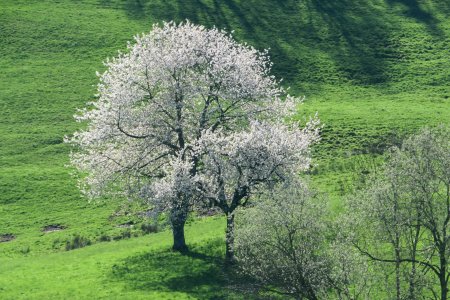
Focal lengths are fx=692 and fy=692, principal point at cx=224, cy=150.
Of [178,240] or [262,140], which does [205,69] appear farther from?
[178,240]

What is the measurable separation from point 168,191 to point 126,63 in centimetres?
1223

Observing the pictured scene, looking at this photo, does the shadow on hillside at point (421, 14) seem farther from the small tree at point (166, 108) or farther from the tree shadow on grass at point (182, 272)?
the tree shadow on grass at point (182, 272)

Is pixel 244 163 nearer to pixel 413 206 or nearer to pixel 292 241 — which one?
pixel 292 241

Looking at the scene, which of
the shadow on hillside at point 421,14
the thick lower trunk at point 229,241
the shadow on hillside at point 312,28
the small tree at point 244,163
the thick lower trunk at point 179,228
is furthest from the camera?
the shadow on hillside at point 421,14

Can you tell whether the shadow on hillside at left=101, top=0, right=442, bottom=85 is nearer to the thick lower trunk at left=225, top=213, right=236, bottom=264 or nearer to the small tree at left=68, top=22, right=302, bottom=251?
the small tree at left=68, top=22, right=302, bottom=251

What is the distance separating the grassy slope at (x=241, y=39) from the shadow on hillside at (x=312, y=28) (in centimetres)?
16

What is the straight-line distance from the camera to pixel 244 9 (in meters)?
111

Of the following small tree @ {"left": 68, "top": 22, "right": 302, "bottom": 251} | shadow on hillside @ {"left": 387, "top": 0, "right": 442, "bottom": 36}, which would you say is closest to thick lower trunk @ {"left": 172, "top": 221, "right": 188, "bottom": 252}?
small tree @ {"left": 68, "top": 22, "right": 302, "bottom": 251}

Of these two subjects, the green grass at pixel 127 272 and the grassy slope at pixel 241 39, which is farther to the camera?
the grassy slope at pixel 241 39

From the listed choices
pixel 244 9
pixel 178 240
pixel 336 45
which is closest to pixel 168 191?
pixel 178 240

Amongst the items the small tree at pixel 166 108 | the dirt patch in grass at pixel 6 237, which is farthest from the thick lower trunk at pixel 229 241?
the dirt patch in grass at pixel 6 237

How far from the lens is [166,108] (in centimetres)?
5309

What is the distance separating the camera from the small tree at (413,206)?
3828cm

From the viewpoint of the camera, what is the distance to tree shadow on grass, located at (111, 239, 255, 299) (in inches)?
1812
